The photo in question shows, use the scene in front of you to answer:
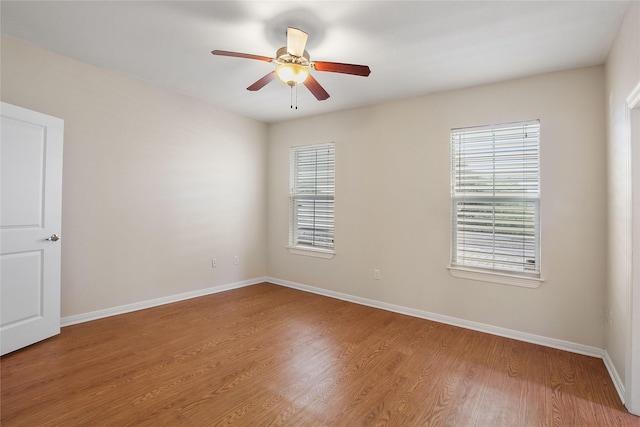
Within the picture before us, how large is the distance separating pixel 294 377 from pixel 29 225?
8.52 ft

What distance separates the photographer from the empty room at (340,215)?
6.81 ft

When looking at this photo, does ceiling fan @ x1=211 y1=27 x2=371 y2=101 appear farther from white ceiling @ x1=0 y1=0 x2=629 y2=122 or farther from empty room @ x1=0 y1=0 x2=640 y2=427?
white ceiling @ x1=0 y1=0 x2=629 y2=122

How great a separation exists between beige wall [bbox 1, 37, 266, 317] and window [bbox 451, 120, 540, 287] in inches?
122

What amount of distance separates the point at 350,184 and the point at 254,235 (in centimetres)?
184

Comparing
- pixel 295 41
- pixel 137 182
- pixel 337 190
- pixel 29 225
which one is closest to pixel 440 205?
pixel 337 190

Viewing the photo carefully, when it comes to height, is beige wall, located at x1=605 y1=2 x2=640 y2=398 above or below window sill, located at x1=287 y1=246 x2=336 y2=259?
above

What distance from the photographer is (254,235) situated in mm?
5031

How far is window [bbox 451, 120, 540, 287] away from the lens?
3.03 meters

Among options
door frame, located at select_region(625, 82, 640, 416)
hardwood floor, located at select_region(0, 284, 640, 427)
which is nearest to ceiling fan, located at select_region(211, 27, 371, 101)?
door frame, located at select_region(625, 82, 640, 416)

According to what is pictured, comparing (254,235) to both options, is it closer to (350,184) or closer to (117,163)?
(350,184)

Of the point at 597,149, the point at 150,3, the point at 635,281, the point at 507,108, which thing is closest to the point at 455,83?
the point at 507,108

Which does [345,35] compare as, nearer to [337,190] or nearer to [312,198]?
[337,190]

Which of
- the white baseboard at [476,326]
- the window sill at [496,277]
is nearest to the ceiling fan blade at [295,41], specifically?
the window sill at [496,277]

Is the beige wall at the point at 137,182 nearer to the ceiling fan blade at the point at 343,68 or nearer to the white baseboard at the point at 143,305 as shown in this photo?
the white baseboard at the point at 143,305
